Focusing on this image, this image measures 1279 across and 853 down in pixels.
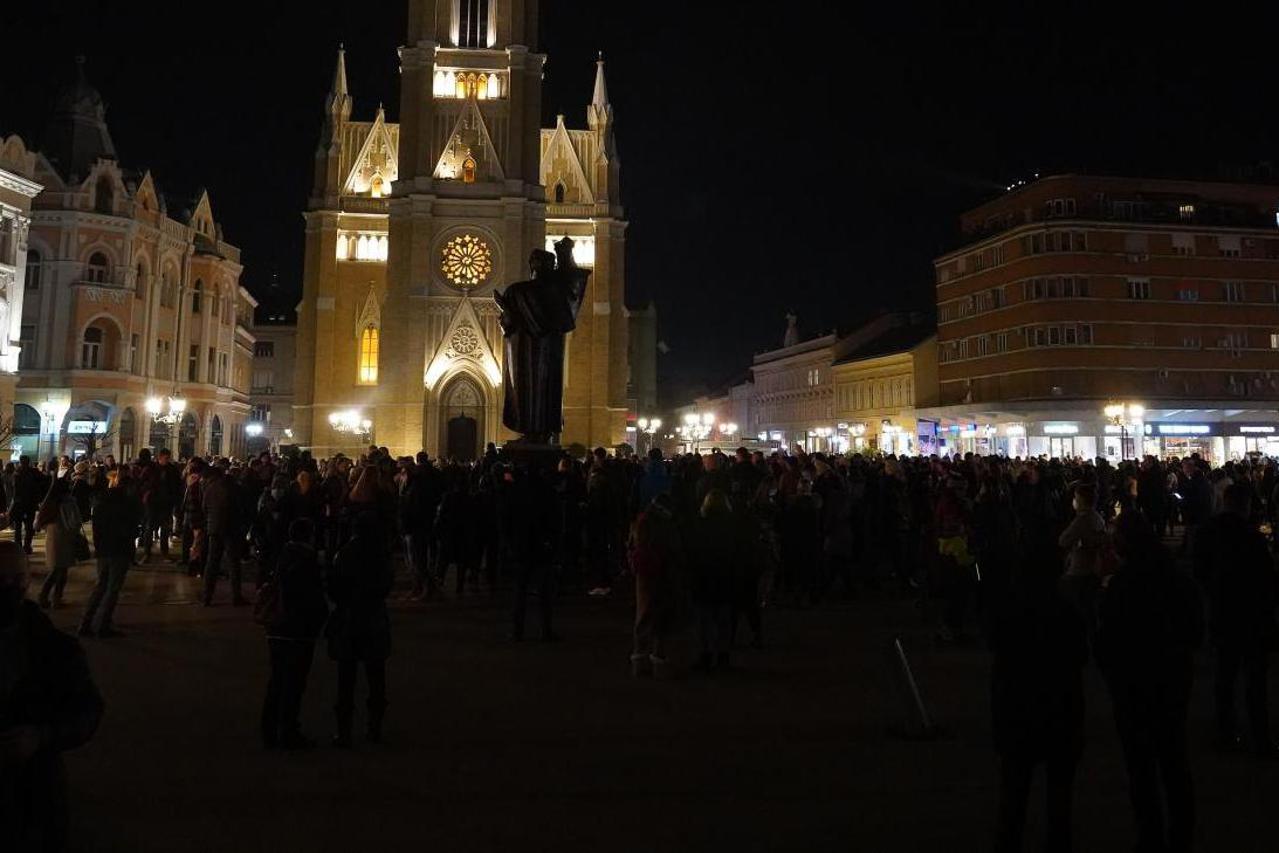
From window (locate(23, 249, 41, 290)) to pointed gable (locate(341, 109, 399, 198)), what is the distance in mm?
16522

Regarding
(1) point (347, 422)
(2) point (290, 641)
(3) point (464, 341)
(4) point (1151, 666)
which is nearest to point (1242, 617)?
(4) point (1151, 666)

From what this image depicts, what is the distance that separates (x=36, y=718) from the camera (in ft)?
8.83

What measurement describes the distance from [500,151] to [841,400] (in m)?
36.4

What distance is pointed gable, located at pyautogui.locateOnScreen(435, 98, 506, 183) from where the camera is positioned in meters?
46.7

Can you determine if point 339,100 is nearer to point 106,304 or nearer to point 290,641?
point 106,304

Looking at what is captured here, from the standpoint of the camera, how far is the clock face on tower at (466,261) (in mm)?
46094

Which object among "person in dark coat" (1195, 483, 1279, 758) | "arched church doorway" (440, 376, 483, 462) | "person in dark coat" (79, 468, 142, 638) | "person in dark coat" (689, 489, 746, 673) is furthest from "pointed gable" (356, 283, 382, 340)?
"person in dark coat" (1195, 483, 1279, 758)

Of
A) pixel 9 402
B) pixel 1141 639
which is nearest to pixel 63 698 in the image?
pixel 1141 639

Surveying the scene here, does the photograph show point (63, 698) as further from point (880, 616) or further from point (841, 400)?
point (841, 400)

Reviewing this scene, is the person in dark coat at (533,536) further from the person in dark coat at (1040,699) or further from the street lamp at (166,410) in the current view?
the street lamp at (166,410)

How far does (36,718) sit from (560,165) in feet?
172

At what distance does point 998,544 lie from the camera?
10656mm

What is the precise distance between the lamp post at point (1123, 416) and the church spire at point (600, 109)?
107 feet

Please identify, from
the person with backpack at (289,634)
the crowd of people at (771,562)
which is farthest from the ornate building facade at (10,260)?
the person with backpack at (289,634)
